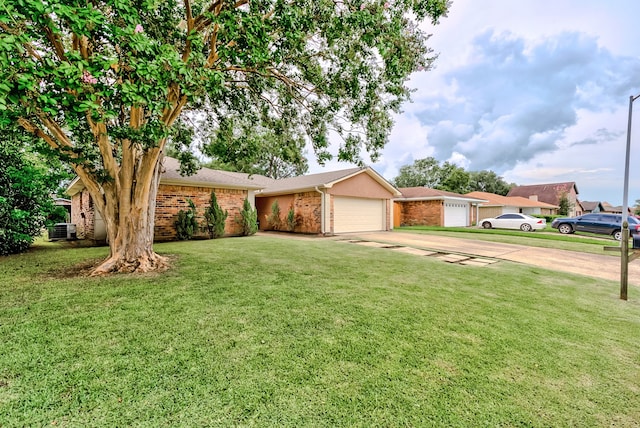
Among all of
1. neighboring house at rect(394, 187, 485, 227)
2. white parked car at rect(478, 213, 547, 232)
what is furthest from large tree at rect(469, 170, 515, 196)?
white parked car at rect(478, 213, 547, 232)

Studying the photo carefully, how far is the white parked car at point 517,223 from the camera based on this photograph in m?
18.8

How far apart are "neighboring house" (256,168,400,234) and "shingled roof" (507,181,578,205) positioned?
1412 inches

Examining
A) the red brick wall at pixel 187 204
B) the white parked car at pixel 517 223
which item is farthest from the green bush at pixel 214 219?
the white parked car at pixel 517 223

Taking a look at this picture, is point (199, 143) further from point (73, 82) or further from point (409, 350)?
point (409, 350)

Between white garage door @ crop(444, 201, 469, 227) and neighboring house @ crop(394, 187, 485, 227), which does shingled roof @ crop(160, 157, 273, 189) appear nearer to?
neighboring house @ crop(394, 187, 485, 227)

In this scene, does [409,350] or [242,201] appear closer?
[409,350]

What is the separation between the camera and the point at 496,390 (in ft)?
6.82

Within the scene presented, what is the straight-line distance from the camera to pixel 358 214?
49.7 ft

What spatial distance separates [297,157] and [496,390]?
21.2 ft

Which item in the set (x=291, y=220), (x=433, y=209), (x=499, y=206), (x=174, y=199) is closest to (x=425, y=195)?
(x=433, y=209)

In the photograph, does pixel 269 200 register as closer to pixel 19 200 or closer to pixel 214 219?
pixel 214 219

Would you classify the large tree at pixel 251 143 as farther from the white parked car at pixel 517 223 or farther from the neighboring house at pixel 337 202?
the white parked car at pixel 517 223

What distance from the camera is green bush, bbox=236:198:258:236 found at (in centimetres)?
1208

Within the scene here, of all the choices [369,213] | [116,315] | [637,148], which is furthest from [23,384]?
[369,213]
